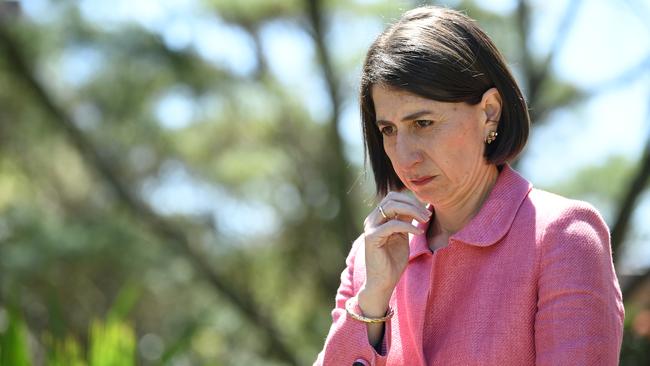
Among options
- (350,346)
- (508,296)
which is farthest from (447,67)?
(350,346)

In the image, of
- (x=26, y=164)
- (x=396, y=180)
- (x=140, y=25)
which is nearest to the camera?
(x=396, y=180)

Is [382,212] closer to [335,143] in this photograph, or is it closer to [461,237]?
[461,237]

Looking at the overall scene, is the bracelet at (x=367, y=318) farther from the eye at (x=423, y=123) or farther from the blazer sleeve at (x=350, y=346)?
the eye at (x=423, y=123)

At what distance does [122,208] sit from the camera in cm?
797

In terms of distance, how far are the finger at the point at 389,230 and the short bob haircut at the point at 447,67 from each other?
0.18m

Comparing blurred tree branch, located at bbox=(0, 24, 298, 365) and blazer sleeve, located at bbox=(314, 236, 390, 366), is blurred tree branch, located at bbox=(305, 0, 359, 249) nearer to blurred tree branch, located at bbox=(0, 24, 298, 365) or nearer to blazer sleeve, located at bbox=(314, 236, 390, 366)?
blurred tree branch, located at bbox=(0, 24, 298, 365)

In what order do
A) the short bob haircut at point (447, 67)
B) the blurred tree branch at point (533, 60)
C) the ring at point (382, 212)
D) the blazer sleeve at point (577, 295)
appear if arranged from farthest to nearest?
the blurred tree branch at point (533, 60), the ring at point (382, 212), the short bob haircut at point (447, 67), the blazer sleeve at point (577, 295)

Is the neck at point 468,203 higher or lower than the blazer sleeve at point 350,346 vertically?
higher

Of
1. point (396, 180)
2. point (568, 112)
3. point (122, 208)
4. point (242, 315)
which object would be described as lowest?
point (242, 315)

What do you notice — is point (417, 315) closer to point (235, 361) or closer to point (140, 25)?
Result: point (140, 25)

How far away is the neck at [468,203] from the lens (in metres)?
1.74

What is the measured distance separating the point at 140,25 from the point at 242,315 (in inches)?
93.0

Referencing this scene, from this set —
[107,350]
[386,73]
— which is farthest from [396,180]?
[107,350]

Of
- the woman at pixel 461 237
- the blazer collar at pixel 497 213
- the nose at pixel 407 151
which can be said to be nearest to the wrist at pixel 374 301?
the woman at pixel 461 237
